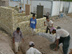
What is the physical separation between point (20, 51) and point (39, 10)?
484cm

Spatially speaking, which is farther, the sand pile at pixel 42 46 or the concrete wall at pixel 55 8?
the concrete wall at pixel 55 8

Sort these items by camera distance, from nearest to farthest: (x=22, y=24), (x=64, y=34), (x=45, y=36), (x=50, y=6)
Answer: (x=64, y=34), (x=45, y=36), (x=22, y=24), (x=50, y=6)

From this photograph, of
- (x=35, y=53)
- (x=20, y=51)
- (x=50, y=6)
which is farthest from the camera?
(x=50, y=6)

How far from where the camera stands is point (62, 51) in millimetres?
4188

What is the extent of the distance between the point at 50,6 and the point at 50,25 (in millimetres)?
8377

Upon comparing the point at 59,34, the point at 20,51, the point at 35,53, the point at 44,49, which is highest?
the point at 59,34

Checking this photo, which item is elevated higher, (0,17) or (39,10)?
(39,10)

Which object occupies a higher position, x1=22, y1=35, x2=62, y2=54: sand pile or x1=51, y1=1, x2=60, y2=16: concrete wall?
x1=51, y1=1, x2=60, y2=16: concrete wall

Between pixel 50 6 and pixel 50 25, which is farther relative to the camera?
pixel 50 6

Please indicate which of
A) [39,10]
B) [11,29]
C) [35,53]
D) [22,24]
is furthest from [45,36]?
[39,10]

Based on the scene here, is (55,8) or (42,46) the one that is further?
(55,8)

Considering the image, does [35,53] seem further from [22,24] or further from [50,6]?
[50,6]

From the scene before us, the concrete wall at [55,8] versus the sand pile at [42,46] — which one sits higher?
the concrete wall at [55,8]

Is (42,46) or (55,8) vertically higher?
(55,8)
